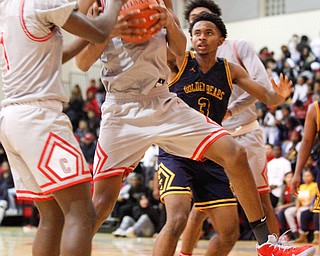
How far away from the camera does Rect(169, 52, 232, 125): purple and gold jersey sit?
6.09 metres

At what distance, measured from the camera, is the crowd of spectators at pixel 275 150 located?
12320 mm

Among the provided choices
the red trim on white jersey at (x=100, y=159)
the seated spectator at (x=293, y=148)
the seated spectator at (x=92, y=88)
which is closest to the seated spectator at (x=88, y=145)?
the seated spectator at (x=92, y=88)

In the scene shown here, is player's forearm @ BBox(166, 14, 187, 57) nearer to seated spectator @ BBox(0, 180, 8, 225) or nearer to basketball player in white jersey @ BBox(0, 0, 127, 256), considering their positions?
basketball player in white jersey @ BBox(0, 0, 127, 256)

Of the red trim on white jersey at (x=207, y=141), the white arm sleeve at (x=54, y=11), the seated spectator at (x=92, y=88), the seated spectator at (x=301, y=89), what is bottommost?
the seated spectator at (x=92, y=88)

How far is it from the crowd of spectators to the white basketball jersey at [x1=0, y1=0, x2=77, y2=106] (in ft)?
21.3

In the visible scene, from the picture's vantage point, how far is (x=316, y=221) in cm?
1163

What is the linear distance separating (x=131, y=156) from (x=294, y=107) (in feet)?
35.2

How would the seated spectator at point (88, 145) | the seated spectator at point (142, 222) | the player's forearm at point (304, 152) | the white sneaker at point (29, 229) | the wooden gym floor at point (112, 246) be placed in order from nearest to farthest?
the player's forearm at point (304, 152) → the wooden gym floor at point (112, 246) → the seated spectator at point (142, 222) → the white sneaker at point (29, 229) → the seated spectator at point (88, 145)

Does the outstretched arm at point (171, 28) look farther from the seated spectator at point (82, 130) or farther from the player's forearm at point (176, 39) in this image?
the seated spectator at point (82, 130)

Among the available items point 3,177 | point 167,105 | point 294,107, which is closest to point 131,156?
point 167,105

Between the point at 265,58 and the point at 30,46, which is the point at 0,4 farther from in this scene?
the point at 265,58

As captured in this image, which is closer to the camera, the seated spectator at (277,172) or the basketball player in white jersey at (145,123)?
the basketball player in white jersey at (145,123)

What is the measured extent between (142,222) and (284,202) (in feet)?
9.15

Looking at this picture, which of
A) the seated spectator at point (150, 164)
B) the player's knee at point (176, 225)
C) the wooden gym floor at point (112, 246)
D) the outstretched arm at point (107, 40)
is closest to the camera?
the outstretched arm at point (107, 40)
